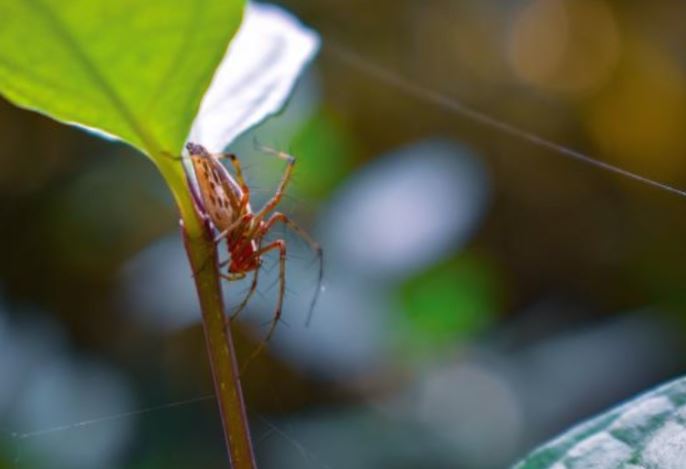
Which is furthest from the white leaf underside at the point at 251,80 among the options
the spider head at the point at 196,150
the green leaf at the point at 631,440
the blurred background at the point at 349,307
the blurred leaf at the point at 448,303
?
the blurred leaf at the point at 448,303

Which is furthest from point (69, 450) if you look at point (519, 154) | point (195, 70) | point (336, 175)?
point (519, 154)

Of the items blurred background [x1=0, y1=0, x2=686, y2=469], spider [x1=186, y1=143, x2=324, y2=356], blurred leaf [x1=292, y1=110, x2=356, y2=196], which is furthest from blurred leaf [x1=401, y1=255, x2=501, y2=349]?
spider [x1=186, y1=143, x2=324, y2=356]

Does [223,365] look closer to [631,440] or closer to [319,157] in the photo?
[631,440]

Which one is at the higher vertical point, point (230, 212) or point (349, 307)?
point (230, 212)

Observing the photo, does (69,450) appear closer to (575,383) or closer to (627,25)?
(575,383)

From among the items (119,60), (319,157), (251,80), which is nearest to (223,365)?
(119,60)

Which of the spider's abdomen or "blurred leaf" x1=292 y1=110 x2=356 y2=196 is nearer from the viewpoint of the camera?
the spider's abdomen

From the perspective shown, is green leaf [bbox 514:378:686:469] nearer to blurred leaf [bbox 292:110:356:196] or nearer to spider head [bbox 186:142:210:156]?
spider head [bbox 186:142:210:156]
